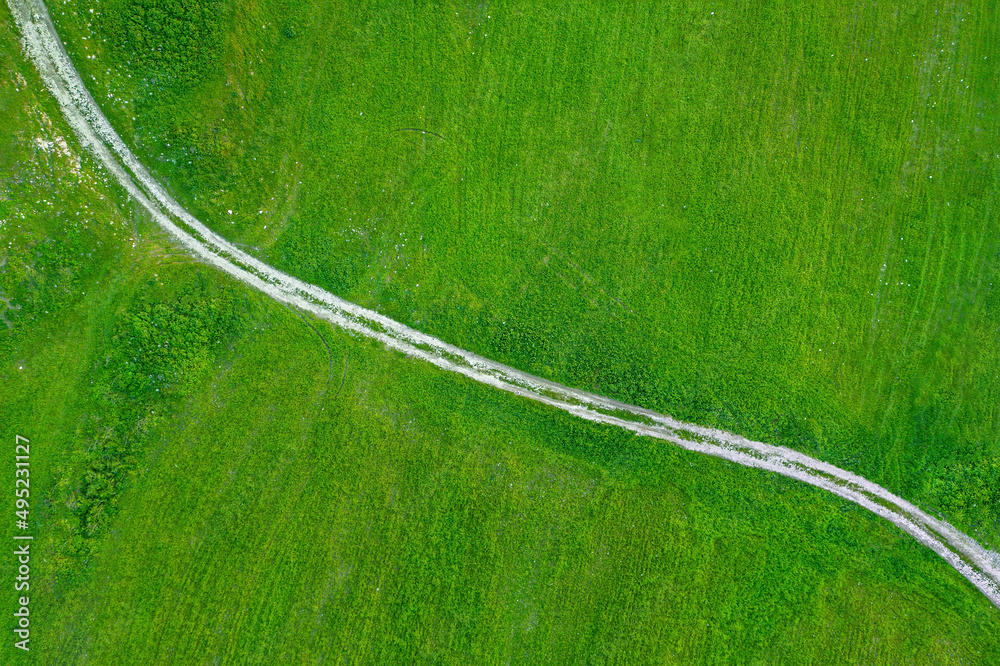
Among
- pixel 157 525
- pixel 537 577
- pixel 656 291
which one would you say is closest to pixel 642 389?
pixel 656 291

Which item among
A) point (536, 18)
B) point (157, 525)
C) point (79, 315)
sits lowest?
point (157, 525)

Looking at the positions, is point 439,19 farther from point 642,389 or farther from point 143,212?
→ point 642,389

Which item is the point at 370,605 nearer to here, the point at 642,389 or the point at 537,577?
the point at 537,577

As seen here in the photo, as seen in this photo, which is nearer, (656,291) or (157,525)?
(157,525)

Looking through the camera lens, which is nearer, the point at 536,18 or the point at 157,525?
the point at 157,525

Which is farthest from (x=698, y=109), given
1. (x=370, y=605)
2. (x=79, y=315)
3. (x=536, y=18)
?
(x=79, y=315)

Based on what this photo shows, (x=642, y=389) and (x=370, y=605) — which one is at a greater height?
(x=642, y=389)
